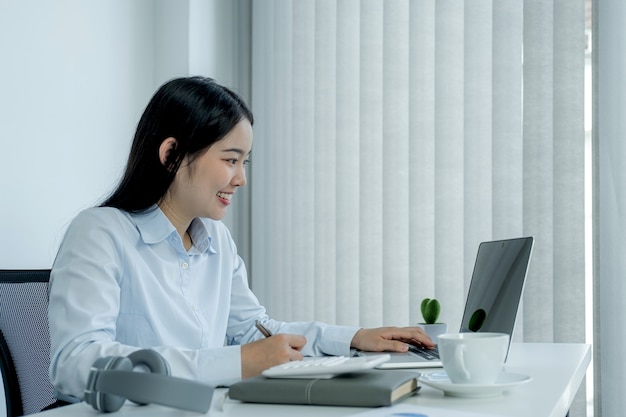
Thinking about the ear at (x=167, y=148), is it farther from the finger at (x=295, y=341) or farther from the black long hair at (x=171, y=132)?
the finger at (x=295, y=341)

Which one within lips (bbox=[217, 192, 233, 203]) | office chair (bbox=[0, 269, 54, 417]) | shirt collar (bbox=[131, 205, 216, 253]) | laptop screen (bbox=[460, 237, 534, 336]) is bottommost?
office chair (bbox=[0, 269, 54, 417])

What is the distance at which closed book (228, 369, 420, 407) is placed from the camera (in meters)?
0.87

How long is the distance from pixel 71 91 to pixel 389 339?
1433mm

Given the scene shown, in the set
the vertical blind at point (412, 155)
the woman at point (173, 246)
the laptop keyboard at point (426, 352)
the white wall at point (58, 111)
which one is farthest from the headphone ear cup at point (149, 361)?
the vertical blind at point (412, 155)

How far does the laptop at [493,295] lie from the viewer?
122 cm

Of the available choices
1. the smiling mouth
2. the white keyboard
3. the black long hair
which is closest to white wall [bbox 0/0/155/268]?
the black long hair

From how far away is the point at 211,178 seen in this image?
Result: 150 cm

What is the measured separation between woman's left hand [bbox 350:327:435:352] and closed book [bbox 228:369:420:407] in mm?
431

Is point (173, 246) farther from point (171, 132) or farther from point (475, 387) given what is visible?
point (475, 387)

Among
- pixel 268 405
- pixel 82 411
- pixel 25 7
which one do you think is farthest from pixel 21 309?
pixel 25 7

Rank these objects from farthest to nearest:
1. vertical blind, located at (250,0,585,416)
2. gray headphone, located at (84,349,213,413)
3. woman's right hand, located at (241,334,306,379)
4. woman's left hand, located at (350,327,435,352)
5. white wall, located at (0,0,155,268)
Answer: vertical blind, located at (250,0,585,416) → white wall, located at (0,0,155,268) → woman's left hand, located at (350,327,435,352) → woman's right hand, located at (241,334,306,379) → gray headphone, located at (84,349,213,413)

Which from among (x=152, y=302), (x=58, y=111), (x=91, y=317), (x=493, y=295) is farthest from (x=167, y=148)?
(x=58, y=111)

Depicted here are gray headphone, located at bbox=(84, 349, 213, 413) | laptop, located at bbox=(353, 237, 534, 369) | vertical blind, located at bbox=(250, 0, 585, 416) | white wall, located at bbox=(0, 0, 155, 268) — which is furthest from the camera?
vertical blind, located at bbox=(250, 0, 585, 416)

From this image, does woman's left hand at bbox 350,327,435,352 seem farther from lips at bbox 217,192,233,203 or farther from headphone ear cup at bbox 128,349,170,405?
headphone ear cup at bbox 128,349,170,405
